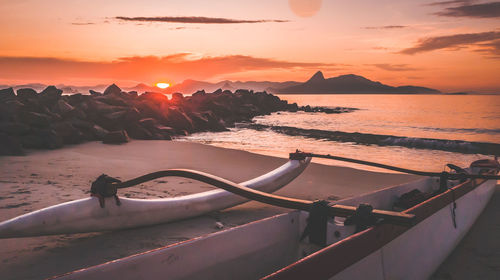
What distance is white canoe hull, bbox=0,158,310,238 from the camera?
8.65ft

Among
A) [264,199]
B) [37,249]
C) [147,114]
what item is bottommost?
[37,249]

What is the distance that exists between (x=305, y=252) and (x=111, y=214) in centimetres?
179

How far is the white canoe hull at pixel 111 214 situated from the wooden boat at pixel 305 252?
4.14 ft

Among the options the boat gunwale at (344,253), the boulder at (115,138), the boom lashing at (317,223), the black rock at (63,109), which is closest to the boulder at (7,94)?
the black rock at (63,109)

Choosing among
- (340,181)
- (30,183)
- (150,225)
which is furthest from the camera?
(340,181)

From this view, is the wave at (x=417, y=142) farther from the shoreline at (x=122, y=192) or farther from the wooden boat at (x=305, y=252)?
the wooden boat at (x=305, y=252)

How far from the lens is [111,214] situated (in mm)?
3152

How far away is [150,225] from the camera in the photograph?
3.54 metres

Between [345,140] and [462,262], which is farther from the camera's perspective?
[345,140]

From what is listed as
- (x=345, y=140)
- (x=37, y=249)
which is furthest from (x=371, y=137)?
(x=37, y=249)

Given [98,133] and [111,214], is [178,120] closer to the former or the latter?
[98,133]

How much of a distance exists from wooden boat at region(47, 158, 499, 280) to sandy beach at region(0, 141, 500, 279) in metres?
0.49

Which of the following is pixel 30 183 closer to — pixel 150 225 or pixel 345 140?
pixel 150 225

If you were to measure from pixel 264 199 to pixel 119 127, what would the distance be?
381 inches
